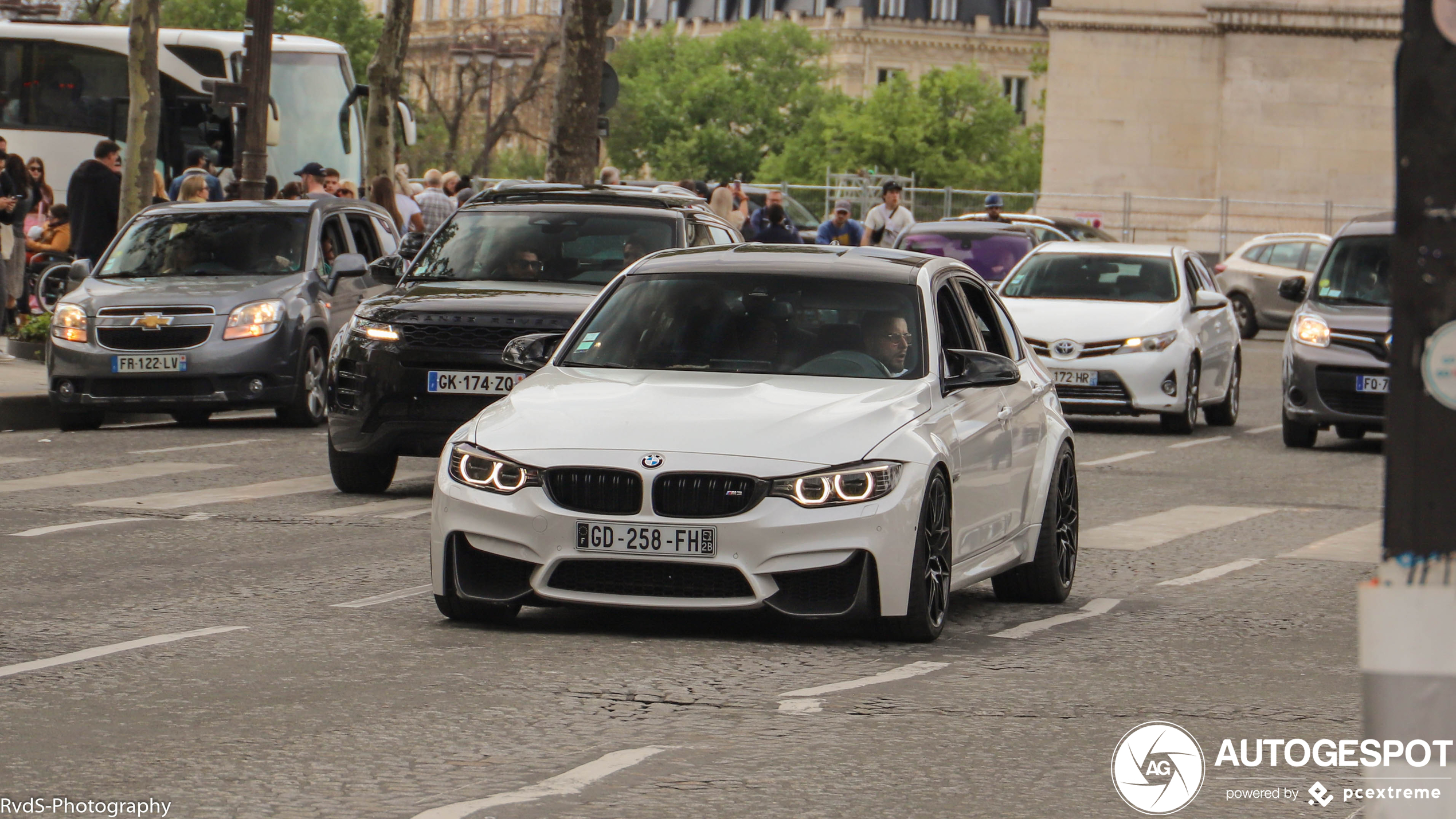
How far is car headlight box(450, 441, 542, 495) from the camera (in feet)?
26.5

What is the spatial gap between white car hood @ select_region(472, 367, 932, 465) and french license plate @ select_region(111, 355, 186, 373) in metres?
9.31

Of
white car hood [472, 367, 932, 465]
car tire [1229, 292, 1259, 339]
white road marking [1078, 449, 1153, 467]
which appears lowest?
car tire [1229, 292, 1259, 339]

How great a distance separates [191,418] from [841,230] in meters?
8.64

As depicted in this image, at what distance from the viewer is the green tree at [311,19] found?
8456cm

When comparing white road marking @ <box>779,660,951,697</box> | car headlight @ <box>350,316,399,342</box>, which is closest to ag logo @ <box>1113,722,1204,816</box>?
white road marking @ <box>779,660,951,697</box>

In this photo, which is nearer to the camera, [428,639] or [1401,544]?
[1401,544]

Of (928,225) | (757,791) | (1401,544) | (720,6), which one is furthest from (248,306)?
(720,6)

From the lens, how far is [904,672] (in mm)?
7730

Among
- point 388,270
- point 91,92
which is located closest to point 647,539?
point 388,270

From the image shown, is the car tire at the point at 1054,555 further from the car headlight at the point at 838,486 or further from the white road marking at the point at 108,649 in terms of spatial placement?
the white road marking at the point at 108,649

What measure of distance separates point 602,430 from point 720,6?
470ft

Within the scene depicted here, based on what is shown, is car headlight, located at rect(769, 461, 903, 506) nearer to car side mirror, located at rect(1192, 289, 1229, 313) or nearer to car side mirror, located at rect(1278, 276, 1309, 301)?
car side mirror, located at rect(1278, 276, 1309, 301)

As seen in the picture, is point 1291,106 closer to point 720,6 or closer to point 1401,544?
point 1401,544

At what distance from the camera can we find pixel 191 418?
1958cm
